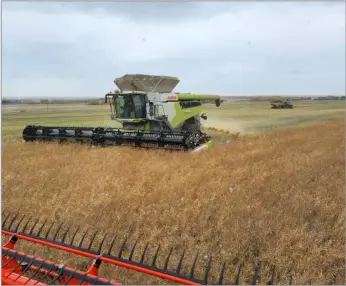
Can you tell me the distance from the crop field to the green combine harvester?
2.08 ft

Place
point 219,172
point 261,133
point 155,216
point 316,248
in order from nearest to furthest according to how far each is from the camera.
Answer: point 316,248 < point 155,216 < point 219,172 < point 261,133

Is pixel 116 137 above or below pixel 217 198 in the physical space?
above

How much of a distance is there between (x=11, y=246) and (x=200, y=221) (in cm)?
255

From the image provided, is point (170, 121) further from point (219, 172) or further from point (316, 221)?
point (316, 221)

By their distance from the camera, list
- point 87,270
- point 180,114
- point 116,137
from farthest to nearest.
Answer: point 180,114 < point 116,137 < point 87,270

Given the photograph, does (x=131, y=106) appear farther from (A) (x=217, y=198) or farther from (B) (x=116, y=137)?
(A) (x=217, y=198)

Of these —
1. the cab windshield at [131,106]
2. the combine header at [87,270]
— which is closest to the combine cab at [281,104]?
the cab windshield at [131,106]

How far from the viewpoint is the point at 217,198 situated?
5.95 meters

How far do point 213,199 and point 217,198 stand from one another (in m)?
0.11

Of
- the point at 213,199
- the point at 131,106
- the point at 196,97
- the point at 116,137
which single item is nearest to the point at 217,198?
the point at 213,199

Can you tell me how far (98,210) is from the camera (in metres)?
5.96

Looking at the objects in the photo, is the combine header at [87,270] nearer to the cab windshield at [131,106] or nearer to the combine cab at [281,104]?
the cab windshield at [131,106]

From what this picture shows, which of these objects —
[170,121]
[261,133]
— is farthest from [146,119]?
[261,133]

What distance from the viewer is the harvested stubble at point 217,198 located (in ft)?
14.6
